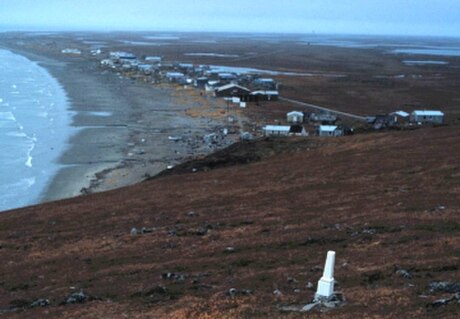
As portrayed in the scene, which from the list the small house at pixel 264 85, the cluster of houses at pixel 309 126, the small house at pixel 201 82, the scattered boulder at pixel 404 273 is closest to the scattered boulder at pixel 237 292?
the scattered boulder at pixel 404 273

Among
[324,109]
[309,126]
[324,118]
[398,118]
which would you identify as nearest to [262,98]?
[324,109]

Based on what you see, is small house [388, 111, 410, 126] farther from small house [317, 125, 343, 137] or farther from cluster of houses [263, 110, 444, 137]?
small house [317, 125, 343, 137]

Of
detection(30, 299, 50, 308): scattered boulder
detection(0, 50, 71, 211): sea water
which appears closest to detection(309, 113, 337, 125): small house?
detection(0, 50, 71, 211): sea water

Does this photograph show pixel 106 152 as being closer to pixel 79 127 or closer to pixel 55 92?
pixel 79 127

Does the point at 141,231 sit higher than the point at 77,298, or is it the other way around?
the point at 77,298

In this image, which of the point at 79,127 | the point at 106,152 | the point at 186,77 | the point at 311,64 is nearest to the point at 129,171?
the point at 106,152

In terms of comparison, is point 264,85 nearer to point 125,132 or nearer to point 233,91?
point 233,91
